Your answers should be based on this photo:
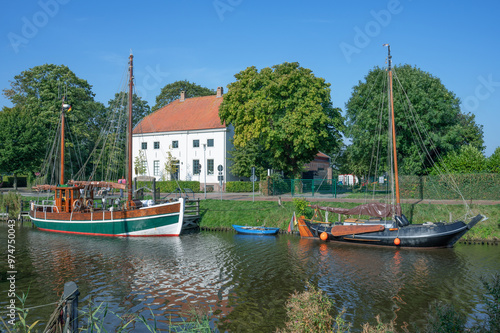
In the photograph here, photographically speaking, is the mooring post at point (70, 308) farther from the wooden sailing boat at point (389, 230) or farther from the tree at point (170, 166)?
the tree at point (170, 166)

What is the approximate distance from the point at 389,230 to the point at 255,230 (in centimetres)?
902

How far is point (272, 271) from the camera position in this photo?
15891 millimetres

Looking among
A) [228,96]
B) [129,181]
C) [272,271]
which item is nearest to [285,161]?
[228,96]

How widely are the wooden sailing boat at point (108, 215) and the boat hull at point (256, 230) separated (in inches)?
167

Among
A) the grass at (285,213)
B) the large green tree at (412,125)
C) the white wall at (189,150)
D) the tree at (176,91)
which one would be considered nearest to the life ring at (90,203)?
the grass at (285,213)

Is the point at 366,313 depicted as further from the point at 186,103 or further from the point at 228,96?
the point at 186,103

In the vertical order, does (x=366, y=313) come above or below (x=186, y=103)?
below

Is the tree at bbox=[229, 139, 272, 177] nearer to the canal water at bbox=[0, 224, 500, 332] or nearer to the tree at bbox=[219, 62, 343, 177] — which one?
the tree at bbox=[219, 62, 343, 177]

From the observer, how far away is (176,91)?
70.9m

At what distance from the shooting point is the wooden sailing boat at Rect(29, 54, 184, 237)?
1019 inches

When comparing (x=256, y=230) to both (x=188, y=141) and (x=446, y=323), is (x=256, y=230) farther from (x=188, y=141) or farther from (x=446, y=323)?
(x=188, y=141)

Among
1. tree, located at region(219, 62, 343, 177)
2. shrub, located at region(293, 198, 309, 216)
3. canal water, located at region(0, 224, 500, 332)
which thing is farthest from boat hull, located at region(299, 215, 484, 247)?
tree, located at region(219, 62, 343, 177)

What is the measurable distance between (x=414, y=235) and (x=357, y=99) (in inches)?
869

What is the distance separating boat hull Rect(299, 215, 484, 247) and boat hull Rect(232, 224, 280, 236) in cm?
460
